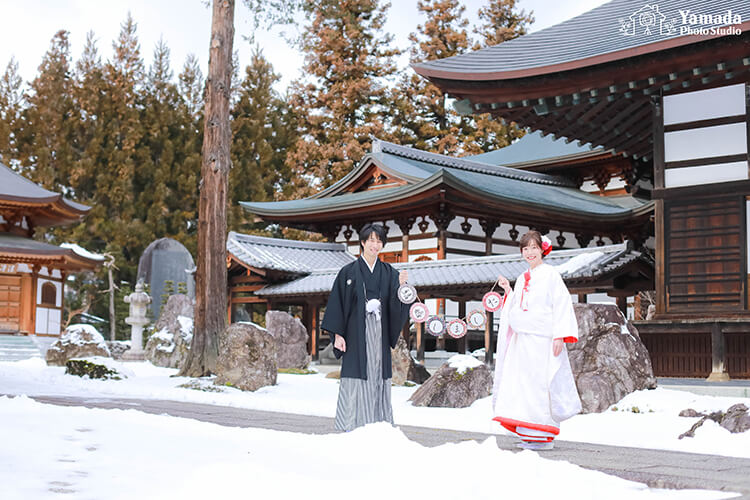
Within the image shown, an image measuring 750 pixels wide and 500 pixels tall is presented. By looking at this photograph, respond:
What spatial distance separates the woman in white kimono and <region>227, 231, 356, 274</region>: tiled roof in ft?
47.4

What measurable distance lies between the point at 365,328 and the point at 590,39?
25.0ft

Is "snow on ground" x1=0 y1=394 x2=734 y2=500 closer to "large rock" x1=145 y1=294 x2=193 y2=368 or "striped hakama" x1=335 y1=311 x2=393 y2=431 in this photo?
"striped hakama" x1=335 y1=311 x2=393 y2=431

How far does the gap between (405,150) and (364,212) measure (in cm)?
286

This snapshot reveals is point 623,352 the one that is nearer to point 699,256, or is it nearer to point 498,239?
point 699,256

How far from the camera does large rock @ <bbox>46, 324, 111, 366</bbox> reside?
782 inches

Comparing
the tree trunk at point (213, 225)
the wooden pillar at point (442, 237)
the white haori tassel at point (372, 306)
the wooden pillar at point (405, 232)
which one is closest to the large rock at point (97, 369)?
the tree trunk at point (213, 225)

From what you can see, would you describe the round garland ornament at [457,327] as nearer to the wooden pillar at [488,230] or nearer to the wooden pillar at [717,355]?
the wooden pillar at [717,355]

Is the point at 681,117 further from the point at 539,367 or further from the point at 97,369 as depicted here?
the point at 97,369

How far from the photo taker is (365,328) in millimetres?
6391

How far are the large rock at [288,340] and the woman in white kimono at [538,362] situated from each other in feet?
40.0

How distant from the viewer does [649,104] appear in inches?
482

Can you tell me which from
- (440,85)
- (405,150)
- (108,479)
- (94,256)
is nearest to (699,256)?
(440,85)
